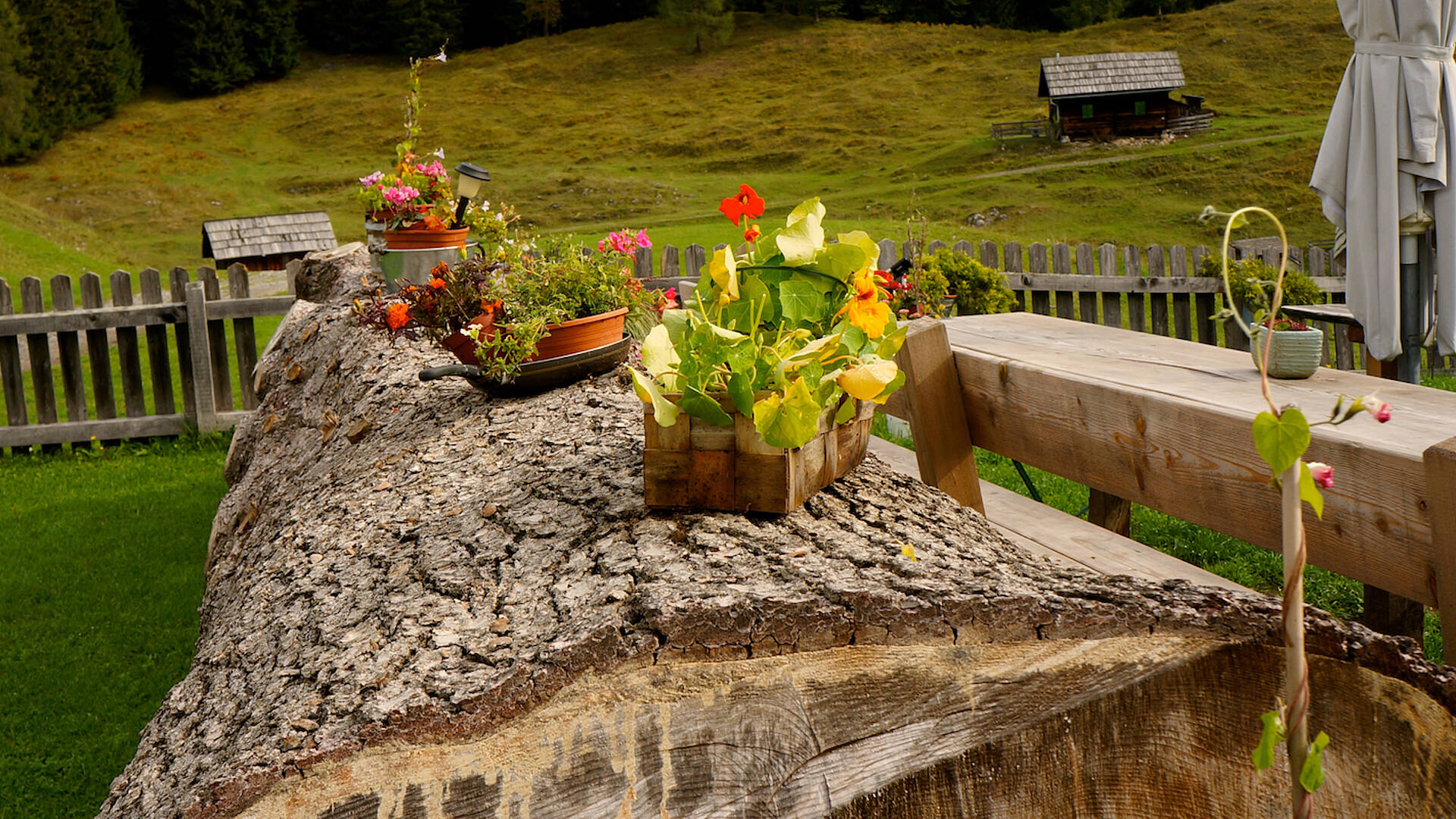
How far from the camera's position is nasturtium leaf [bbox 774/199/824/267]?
1861 mm

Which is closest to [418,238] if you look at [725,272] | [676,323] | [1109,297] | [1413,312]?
[676,323]

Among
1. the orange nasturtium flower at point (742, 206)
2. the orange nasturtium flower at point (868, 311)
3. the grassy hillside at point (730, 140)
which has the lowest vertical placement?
the orange nasturtium flower at point (868, 311)

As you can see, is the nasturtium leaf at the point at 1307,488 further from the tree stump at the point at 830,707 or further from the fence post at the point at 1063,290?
the fence post at the point at 1063,290

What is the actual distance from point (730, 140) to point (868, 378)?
34.0 m

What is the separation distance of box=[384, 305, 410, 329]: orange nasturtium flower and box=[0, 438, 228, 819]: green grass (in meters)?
1.86

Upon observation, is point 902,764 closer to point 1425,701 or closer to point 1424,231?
point 1425,701

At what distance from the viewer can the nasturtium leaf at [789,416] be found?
161 cm

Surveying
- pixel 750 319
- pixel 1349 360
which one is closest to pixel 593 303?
pixel 750 319

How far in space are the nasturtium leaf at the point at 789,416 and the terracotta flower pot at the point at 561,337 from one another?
1230mm

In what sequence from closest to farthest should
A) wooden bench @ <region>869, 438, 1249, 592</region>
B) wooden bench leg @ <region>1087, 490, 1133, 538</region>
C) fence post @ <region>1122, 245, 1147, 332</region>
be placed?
1. wooden bench @ <region>869, 438, 1249, 592</region>
2. wooden bench leg @ <region>1087, 490, 1133, 538</region>
3. fence post @ <region>1122, 245, 1147, 332</region>

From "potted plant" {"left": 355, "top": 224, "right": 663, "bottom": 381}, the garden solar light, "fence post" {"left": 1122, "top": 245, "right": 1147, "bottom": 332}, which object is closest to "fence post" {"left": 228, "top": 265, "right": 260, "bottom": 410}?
the garden solar light

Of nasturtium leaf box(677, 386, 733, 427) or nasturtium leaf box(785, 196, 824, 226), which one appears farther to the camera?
nasturtium leaf box(785, 196, 824, 226)

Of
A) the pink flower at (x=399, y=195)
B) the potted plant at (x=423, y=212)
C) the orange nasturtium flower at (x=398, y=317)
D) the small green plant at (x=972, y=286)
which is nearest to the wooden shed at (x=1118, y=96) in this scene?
the small green plant at (x=972, y=286)

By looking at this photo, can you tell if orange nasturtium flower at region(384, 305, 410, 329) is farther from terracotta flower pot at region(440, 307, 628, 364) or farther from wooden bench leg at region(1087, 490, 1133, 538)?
wooden bench leg at region(1087, 490, 1133, 538)
